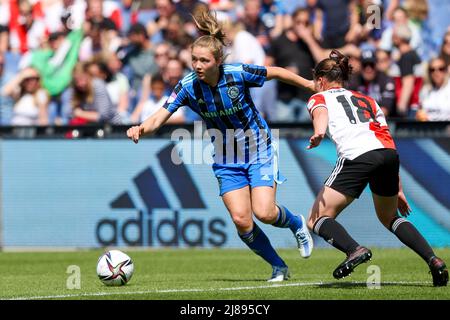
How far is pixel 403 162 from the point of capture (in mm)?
14406

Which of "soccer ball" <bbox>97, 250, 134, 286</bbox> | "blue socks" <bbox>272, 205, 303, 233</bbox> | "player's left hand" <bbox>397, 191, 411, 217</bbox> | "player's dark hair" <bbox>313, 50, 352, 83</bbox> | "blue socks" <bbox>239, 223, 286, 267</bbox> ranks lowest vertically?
"soccer ball" <bbox>97, 250, 134, 286</bbox>

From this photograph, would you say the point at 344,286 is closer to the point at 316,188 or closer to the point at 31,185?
the point at 316,188

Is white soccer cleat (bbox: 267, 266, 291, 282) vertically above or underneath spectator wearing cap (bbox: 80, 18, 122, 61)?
underneath

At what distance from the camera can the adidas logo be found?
15.0 metres

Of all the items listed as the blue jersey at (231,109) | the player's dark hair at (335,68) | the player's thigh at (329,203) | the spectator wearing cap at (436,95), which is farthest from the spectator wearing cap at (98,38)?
the player's thigh at (329,203)

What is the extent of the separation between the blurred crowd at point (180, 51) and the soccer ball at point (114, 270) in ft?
20.1

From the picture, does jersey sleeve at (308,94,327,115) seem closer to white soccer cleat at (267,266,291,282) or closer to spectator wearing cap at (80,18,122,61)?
white soccer cleat at (267,266,291,282)

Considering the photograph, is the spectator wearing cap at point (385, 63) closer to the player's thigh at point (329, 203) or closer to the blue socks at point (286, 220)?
the blue socks at point (286, 220)

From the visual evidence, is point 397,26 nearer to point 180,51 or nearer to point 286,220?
point 180,51

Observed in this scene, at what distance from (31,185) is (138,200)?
1.83m

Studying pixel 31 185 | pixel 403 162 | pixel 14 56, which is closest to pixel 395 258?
Result: pixel 403 162

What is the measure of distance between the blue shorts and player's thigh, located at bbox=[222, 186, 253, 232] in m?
0.05

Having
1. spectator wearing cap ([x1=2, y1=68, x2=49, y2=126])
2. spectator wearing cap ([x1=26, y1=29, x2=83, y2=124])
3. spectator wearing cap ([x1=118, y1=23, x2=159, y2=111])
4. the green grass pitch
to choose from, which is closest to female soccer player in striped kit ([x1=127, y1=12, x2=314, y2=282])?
the green grass pitch

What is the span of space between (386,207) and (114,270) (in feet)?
8.54
